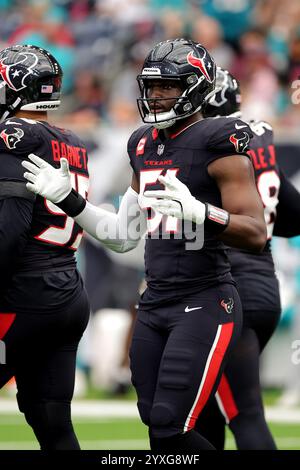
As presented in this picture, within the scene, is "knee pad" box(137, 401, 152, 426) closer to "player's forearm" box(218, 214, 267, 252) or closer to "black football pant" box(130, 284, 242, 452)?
"black football pant" box(130, 284, 242, 452)

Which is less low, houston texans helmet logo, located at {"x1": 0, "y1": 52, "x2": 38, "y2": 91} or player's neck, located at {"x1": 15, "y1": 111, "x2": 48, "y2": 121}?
houston texans helmet logo, located at {"x1": 0, "y1": 52, "x2": 38, "y2": 91}

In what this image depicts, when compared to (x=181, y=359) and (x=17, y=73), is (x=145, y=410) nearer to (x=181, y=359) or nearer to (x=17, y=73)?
(x=181, y=359)

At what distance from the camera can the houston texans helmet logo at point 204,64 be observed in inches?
181

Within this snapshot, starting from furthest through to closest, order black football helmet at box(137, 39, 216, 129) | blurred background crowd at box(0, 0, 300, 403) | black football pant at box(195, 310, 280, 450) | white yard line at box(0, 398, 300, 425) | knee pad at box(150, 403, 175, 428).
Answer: blurred background crowd at box(0, 0, 300, 403)
white yard line at box(0, 398, 300, 425)
black football pant at box(195, 310, 280, 450)
black football helmet at box(137, 39, 216, 129)
knee pad at box(150, 403, 175, 428)

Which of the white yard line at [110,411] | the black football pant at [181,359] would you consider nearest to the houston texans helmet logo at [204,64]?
the black football pant at [181,359]

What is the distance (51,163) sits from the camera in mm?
4605

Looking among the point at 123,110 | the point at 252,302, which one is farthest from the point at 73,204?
the point at 123,110

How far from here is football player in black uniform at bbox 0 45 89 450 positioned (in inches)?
177

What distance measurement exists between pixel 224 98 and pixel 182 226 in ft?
4.00

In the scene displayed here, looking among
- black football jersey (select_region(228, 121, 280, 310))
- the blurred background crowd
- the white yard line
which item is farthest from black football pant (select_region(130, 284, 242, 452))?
the blurred background crowd

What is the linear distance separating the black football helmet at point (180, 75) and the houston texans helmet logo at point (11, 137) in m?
0.50

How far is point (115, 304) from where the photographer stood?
30.4 ft

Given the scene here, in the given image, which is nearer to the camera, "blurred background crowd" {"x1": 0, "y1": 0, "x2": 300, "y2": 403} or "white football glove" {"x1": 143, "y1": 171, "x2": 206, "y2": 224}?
"white football glove" {"x1": 143, "y1": 171, "x2": 206, "y2": 224}

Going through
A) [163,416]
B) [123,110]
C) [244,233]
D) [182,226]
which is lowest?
[163,416]
